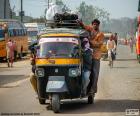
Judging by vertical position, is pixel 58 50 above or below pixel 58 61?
above

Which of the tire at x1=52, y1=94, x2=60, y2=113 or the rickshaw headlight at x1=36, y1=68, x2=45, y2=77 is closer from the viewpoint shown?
the tire at x1=52, y1=94, x2=60, y2=113

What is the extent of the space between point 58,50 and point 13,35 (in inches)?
1335

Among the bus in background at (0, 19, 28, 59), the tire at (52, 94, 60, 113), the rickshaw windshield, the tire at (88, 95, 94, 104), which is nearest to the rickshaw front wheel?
the tire at (52, 94, 60, 113)

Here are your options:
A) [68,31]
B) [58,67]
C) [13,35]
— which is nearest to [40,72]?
[58,67]

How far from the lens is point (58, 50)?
15.3 metres

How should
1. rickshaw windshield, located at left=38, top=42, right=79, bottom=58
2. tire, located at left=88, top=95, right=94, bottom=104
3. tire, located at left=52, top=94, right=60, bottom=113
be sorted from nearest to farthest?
tire, located at left=52, top=94, right=60, bottom=113, rickshaw windshield, located at left=38, top=42, right=79, bottom=58, tire, located at left=88, top=95, right=94, bottom=104

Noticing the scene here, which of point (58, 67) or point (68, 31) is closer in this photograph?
point (58, 67)

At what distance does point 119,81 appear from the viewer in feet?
79.5

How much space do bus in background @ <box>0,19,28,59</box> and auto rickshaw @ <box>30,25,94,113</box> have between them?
2851cm

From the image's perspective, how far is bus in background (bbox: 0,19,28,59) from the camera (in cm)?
4453

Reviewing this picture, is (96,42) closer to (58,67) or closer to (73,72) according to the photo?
(73,72)

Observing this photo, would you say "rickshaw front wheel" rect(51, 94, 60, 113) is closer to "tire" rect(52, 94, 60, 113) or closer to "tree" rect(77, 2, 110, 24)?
"tire" rect(52, 94, 60, 113)

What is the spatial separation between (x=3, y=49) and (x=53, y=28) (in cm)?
2780

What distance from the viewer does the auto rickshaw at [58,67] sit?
1477 cm
